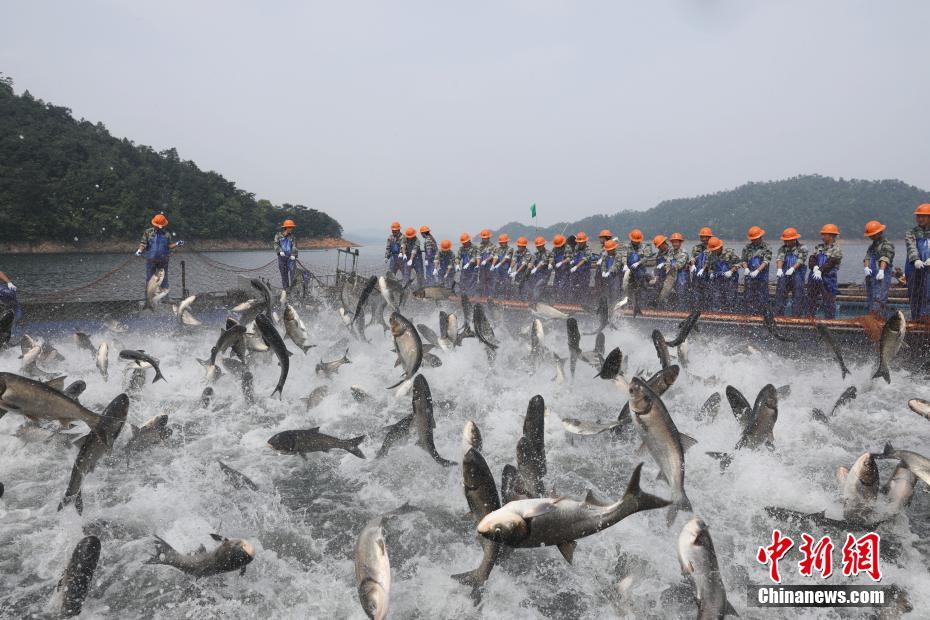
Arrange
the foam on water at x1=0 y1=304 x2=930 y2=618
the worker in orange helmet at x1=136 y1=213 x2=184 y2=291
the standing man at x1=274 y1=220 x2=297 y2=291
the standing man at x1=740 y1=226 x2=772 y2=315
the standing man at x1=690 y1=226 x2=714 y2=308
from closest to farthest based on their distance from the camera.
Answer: the foam on water at x1=0 y1=304 x2=930 y2=618
the standing man at x1=740 y1=226 x2=772 y2=315
the worker in orange helmet at x1=136 y1=213 x2=184 y2=291
the standing man at x1=690 y1=226 x2=714 y2=308
the standing man at x1=274 y1=220 x2=297 y2=291

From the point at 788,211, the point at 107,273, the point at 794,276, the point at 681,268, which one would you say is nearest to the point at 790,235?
the point at 794,276

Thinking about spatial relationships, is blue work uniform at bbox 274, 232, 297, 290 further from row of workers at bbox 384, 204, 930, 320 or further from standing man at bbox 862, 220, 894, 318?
standing man at bbox 862, 220, 894, 318

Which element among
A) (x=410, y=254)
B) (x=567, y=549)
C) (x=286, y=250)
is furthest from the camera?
(x=410, y=254)

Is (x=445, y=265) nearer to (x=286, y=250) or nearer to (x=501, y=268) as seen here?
(x=501, y=268)

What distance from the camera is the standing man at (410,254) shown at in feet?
71.6

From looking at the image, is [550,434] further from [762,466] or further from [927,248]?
[927,248]

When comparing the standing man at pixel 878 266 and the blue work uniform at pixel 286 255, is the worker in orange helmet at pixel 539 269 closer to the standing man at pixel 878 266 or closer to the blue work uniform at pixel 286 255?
the blue work uniform at pixel 286 255

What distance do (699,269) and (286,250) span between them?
1462cm

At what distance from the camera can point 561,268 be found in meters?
19.5

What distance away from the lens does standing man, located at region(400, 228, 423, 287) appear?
2181cm

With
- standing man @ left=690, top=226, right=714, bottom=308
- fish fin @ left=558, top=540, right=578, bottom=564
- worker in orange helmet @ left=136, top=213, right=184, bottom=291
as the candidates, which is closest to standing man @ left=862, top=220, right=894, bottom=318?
standing man @ left=690, top=226, right=714, bottom=308

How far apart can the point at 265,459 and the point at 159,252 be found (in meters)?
11.4

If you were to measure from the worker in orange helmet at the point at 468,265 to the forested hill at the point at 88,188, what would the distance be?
63194mm

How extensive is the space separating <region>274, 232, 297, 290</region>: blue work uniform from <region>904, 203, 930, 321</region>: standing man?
1808cm
